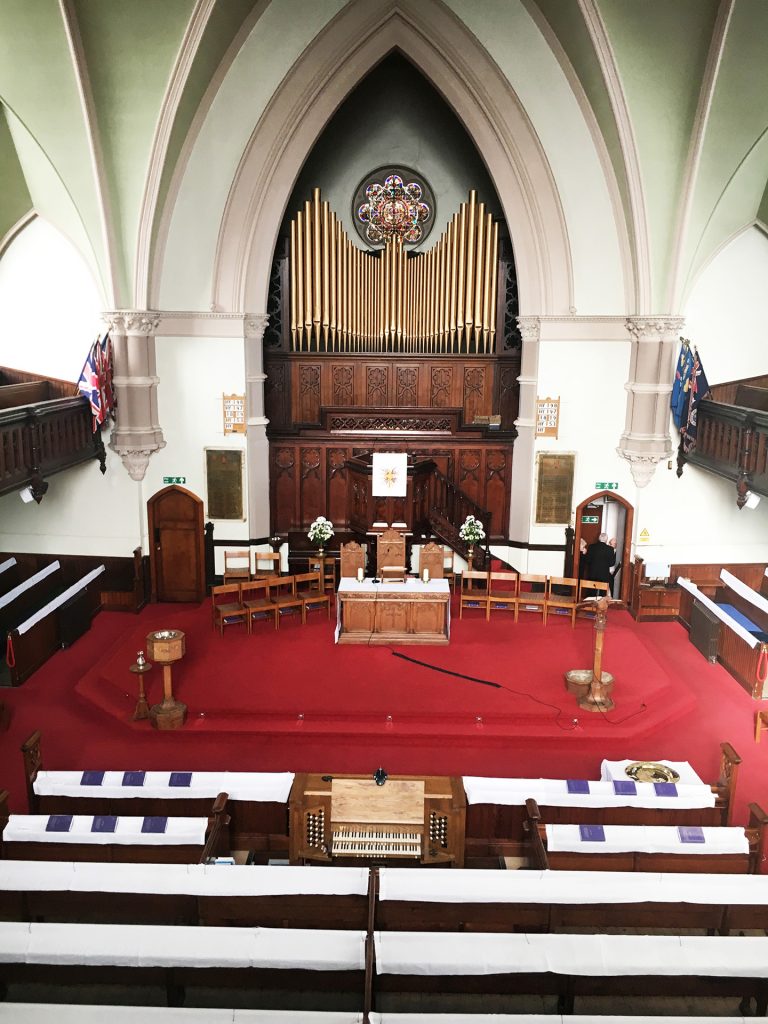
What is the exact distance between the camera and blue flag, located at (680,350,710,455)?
1536 centimetres

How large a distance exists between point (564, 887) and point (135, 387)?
1171 centimetres

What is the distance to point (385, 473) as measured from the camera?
15.9m

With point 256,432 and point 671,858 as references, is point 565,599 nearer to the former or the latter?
point 256,432

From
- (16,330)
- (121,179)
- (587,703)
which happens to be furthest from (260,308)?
(587,703)

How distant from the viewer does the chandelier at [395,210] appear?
673 inches

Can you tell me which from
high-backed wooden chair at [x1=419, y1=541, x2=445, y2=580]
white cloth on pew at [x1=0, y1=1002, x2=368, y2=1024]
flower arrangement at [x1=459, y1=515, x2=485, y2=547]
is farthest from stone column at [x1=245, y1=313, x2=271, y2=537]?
white cloth on pew at [x1=0, y1=1002, x2=368, y2=1024]

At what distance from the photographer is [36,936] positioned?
22.6ft

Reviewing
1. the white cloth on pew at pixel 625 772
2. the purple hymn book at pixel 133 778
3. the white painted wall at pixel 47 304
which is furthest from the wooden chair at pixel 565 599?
the white painted wall at pixel 47 304

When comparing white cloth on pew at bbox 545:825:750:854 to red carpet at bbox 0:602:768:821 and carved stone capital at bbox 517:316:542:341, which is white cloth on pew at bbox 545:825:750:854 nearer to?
red carpet at bbox 0:602:768:821

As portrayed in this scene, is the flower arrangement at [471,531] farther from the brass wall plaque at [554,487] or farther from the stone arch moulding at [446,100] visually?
the stone arch moulding at [446,100]

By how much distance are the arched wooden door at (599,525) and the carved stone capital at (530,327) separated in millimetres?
3259

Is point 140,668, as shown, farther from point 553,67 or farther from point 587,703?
point 553,67

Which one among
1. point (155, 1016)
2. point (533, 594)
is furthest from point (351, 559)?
point (155, 1016)

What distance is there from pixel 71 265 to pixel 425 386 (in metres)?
7.49
